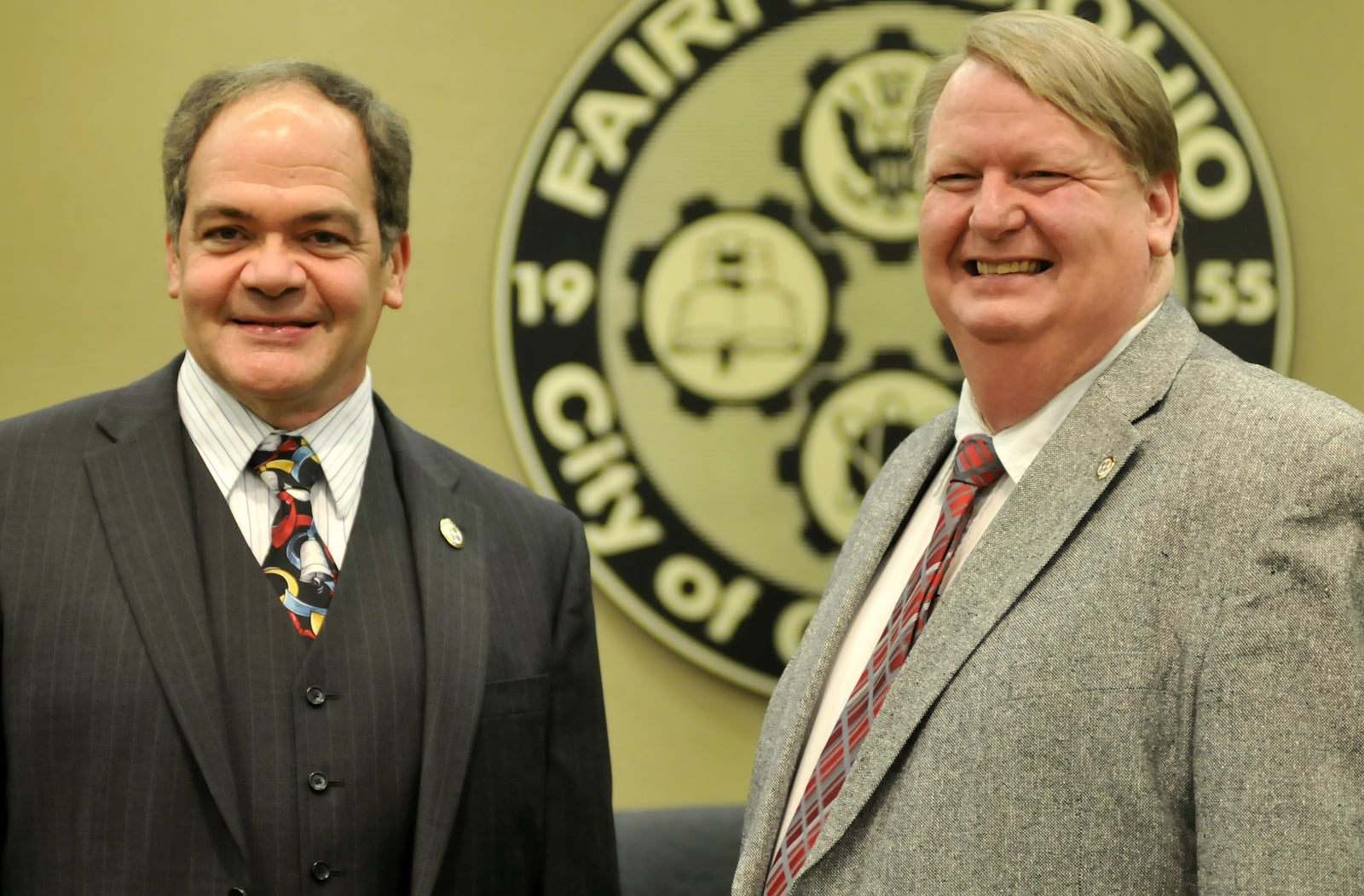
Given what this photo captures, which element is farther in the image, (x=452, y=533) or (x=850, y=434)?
(x=850, y=434)

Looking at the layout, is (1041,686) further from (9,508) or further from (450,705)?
(9,508)

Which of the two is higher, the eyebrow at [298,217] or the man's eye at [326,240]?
the eyebrow at [298,217]

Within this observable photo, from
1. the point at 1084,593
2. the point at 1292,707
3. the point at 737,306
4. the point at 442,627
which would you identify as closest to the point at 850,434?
the point at 737,306

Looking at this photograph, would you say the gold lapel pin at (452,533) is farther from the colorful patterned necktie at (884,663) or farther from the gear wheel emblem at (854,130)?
the gear wheel emblem at (854,130)

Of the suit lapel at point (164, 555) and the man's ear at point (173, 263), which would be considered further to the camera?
the man's ear at point (173, 263)

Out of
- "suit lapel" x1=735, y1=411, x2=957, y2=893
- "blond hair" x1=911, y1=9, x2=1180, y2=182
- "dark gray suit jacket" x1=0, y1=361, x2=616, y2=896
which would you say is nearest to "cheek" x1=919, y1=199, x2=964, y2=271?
"blond hair" x1=911, y1=9, x2=1180, y2=182

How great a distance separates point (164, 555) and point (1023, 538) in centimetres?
94

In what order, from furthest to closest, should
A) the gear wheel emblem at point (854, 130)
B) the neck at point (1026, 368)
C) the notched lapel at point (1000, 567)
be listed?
the gear wheel emblem at point (854, 130)
the neck at point (1026, 368)
the notched lapel at point (1000, 567)

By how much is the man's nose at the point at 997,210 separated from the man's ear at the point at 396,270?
75 cm

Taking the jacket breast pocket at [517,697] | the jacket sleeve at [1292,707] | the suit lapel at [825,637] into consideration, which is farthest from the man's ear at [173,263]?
the jacket sleeve at [1292,707]

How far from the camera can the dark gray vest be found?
1578 mm

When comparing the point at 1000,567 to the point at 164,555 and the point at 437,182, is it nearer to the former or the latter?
the point at 164,555

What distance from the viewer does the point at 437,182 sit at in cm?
276

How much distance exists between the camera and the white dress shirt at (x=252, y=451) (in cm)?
170
